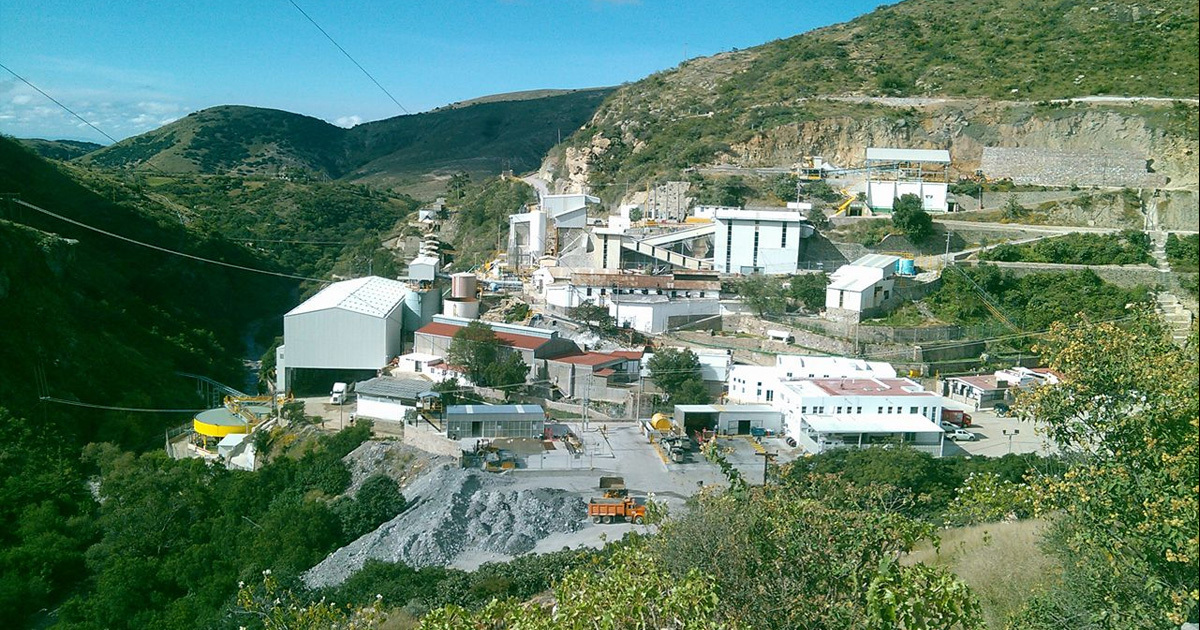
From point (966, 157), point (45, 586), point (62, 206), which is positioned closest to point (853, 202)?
point (966, 157)

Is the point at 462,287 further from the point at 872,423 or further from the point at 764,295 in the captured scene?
the point at 872,423

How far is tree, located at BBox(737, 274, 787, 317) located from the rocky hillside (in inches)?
387

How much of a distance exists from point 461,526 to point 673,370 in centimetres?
597

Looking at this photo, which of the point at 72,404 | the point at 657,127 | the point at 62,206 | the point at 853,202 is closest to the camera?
the point at 72,404

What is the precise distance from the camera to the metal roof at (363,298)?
63.7 feet

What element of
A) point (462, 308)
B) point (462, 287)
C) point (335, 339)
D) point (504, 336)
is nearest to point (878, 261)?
point (504, 336)

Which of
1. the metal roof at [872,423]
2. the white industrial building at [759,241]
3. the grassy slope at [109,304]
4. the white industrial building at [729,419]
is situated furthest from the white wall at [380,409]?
the white industrial building at [759,241]

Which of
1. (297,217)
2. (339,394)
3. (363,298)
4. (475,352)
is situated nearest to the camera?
(475,352)

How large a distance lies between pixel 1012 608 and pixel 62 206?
29.2m

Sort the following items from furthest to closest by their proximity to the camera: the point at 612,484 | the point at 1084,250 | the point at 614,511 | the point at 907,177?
the point at 907,177 → the point at 1084,250 → the point at 612,484 → the point at 614,511

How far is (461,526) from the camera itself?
12.2 m

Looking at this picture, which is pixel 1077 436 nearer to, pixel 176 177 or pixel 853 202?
pixel 853 202

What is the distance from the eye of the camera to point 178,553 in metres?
11.9

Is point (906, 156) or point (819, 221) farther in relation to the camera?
point (906, 156)
